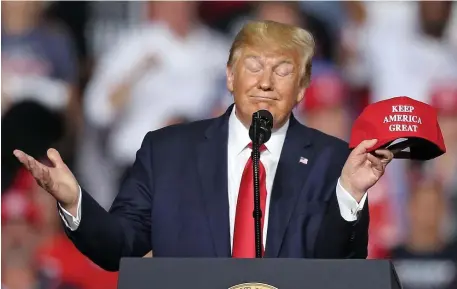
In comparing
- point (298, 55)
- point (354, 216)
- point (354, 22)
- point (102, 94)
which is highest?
point (354, 22)

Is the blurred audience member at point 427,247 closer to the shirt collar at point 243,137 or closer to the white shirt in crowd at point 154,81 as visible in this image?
the white shirt in crowd at point 154,81

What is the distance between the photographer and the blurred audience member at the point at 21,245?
14.6 ft

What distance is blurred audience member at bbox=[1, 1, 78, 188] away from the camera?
14.9 ft

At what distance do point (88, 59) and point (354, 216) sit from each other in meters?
2.16

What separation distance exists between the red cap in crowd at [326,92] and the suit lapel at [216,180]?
5.02ft

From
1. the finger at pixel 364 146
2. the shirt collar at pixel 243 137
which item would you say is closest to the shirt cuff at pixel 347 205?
the finger at pixel 364 146

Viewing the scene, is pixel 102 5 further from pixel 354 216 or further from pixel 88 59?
pixel 354 216

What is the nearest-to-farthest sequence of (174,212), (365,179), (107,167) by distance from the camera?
(365,179)
(174,212)
(107,167)

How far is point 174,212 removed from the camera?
2.86m

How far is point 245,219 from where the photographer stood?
2.81 metres

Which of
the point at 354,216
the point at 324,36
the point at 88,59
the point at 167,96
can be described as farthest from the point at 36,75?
the point at 354,216

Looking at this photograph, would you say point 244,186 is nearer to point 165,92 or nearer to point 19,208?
point 165,92

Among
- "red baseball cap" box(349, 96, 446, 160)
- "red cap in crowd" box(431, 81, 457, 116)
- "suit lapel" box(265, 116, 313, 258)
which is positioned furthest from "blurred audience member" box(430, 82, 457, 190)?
"red baseball cap" box(349, 96, 446, 160)

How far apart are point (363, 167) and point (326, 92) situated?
1954mm
